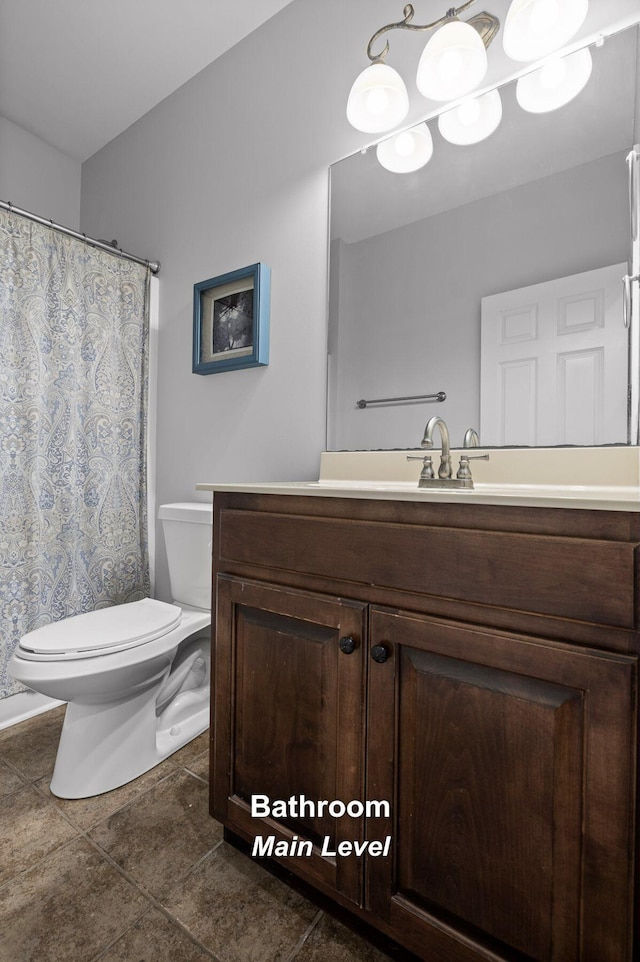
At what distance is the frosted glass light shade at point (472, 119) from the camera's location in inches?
49.9

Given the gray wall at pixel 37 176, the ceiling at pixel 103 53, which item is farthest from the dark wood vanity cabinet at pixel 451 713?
the gray wall at pixel 37 176

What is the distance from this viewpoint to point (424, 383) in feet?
4.50

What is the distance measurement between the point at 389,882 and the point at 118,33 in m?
2.76

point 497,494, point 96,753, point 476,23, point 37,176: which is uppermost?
point 37,176

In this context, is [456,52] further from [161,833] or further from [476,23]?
[161,833]

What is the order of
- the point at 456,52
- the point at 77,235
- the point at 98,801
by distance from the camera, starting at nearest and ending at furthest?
1. the point at 456,52
2. the point at 98,801
3. the point at 77,235

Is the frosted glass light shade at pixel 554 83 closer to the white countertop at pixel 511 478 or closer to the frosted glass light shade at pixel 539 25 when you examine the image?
the frosted glass light shade at pixel 539 25

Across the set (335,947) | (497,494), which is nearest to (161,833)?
(335,947)

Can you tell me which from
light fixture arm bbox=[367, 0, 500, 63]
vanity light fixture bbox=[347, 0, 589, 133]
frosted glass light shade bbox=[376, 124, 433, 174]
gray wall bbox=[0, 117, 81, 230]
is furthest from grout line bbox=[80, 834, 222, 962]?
gray wall bbox=[0, 117, 81, 230]

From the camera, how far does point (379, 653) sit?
828 millimetres

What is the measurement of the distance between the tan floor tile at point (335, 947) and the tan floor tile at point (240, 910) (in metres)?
0.02

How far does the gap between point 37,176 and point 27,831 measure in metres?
2.74

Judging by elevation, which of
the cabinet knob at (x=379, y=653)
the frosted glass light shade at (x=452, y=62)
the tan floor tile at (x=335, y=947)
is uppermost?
the frosted glass light shade at (x=452, y=62)

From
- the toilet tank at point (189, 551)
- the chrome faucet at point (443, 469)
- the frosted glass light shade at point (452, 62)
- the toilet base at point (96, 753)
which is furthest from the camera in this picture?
the toilet tank at point (189, 551)
